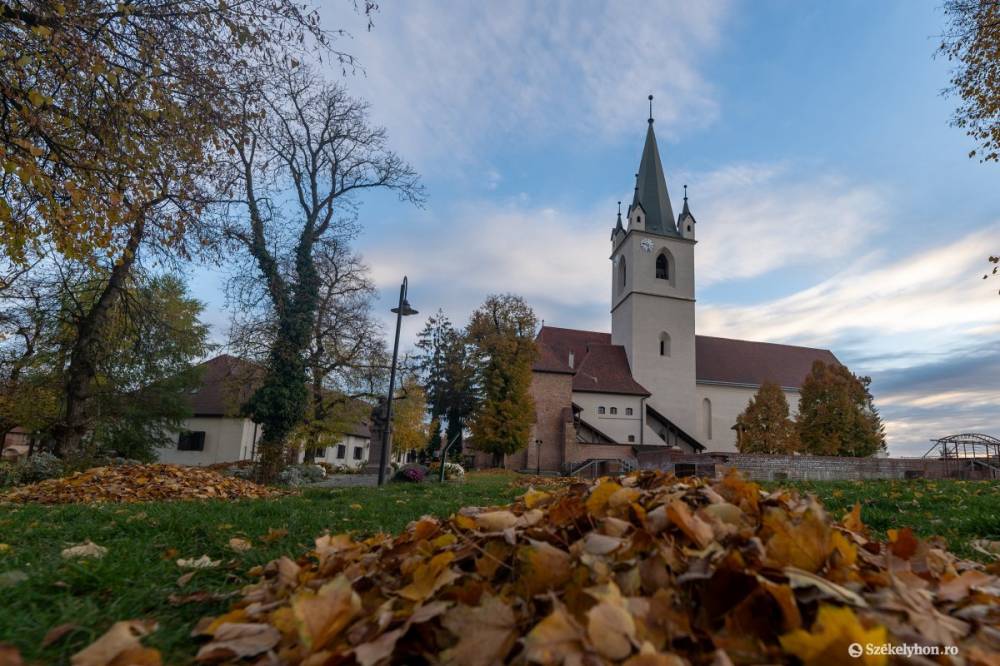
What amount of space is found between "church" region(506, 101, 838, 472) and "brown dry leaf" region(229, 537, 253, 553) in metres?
32.0

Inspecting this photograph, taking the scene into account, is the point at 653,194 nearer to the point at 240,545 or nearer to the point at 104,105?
the point at 104,105

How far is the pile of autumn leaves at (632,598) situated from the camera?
1187 mm

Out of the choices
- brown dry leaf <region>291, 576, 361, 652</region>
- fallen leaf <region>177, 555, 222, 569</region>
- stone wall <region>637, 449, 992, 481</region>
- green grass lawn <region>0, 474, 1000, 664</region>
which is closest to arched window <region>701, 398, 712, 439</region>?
stone wall <region>637, 449, 992, 481</region>

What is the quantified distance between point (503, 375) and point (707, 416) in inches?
870

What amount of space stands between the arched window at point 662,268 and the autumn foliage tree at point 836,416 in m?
15.3

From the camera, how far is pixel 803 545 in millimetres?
1478

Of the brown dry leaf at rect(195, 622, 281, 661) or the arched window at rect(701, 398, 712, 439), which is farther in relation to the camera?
the arched window at rect(701, 398, 712, 439)

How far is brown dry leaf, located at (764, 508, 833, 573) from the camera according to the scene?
146cm

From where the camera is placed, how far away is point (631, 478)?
268 centimetres

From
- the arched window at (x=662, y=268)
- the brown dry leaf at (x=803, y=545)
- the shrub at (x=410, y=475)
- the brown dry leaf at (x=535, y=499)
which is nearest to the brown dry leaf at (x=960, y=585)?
the brown dry leaf at (x=803, y=545)

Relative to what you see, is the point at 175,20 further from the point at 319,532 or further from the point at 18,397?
the point at 18,397

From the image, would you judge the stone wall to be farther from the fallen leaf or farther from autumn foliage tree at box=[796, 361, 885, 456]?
the fallen leaf

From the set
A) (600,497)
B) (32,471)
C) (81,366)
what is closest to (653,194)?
(81,366)

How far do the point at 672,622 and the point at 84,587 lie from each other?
2.39 metres
